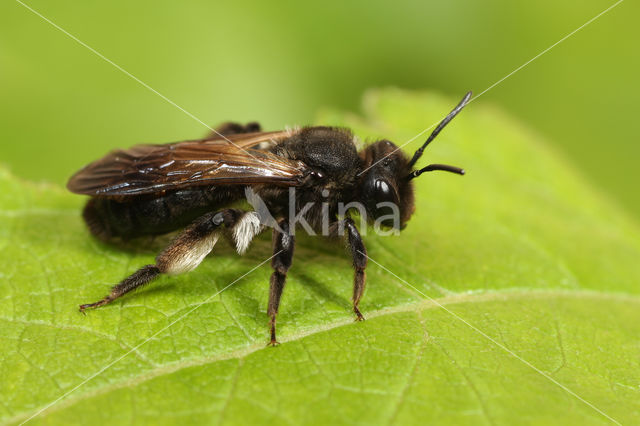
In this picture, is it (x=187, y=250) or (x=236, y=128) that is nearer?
(x=187, y=250)

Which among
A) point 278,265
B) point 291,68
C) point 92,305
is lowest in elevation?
point 92,305

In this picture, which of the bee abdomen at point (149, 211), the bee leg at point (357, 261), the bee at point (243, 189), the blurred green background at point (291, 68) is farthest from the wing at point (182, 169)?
the blurred green background at point (291, 68)

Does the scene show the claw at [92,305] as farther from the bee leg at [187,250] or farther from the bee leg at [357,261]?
the bee leg at [357,261]

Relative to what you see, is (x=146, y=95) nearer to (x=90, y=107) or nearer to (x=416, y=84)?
(x=90, y=107)

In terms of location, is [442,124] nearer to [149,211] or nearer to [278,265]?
[278,265]

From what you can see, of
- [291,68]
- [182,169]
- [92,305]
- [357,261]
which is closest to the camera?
[92,305]

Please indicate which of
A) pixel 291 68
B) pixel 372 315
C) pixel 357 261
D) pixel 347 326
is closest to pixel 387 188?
pixel 357 261

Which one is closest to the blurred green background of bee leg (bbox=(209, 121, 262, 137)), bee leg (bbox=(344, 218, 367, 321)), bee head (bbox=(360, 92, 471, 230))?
bee leg (bbox=(209, 121, 262, 137))

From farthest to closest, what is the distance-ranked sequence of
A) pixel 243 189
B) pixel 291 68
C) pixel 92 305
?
1. pixel 291 68
2. pixel 243 189
3. pixel 92 305
